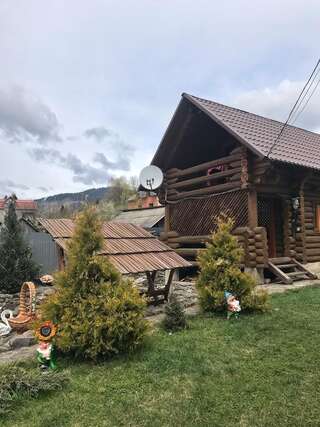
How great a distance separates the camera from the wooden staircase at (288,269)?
9.77 metres

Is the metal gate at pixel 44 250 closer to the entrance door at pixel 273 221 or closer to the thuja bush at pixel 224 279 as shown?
the entrance door at pixel 273 221

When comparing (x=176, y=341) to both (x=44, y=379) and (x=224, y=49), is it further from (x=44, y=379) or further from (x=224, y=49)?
(x=224, y=49)

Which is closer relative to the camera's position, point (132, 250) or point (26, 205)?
point (132, 250)

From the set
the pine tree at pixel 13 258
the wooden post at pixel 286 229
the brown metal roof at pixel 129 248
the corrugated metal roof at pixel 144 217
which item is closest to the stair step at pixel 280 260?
the wooden post at pixel 286 229

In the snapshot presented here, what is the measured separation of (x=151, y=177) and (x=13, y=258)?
560 cm

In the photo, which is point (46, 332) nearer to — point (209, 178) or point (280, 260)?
point (280, 260)

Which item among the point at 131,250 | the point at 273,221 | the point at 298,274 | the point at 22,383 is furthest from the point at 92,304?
the point at 273,221

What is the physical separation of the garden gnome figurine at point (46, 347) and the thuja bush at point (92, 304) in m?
0.15

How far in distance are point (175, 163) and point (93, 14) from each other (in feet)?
21.3

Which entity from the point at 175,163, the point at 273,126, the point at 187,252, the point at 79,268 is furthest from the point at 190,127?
the point at 79,268

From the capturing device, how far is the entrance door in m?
12.1

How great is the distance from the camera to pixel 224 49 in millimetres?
10109

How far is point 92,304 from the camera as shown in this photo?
456 cm

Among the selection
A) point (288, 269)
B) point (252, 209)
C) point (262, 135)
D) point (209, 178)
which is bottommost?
point (288, 269)
